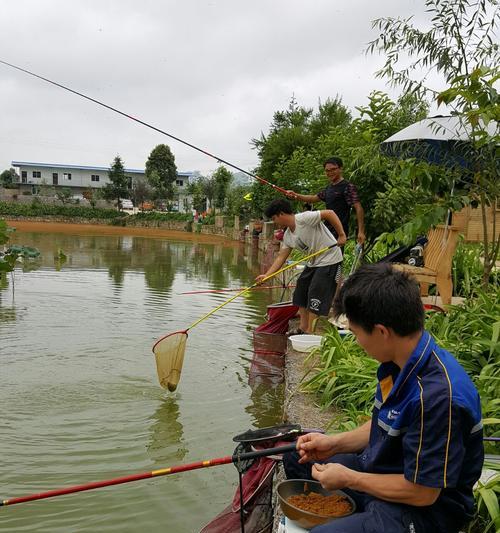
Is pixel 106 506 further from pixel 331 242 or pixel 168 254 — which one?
pixel 168 254

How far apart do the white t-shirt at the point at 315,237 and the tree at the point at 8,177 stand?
59960 millimetres

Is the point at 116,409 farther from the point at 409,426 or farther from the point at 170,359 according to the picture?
the point at 409,426

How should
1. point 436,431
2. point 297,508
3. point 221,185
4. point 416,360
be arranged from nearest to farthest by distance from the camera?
point 436,431, point 416,360, point 297,508, point 221,185

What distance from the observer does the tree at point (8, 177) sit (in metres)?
59.2

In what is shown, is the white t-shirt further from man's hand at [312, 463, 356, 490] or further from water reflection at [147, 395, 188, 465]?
man's hand at [312, 463, 356, 490]

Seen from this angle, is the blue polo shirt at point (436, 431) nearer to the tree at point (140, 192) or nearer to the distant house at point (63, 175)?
the tree at point (140, 192)

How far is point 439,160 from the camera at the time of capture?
499 centimetres

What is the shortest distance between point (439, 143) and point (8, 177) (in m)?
63.2

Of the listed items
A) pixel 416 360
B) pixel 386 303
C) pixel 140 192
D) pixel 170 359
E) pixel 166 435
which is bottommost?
pixel 166 435

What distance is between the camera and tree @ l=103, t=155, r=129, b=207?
4964 centimetres

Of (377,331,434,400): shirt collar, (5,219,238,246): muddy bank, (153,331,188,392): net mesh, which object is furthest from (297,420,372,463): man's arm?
(5,219,238,246): muddy bank

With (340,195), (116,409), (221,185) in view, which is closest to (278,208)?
(340,195)

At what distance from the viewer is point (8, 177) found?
6044 cm

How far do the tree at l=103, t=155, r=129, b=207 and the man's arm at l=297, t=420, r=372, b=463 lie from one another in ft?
163
